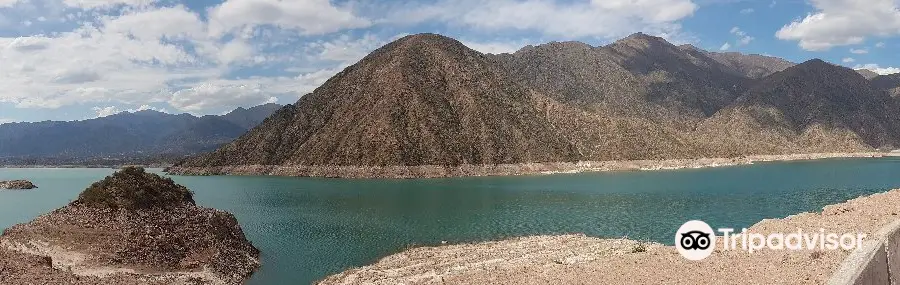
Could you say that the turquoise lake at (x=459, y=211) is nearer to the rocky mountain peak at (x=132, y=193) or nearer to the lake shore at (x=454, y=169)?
the rocky mountain peak at (x=132, y=193)

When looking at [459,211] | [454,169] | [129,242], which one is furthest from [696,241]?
[454,169]

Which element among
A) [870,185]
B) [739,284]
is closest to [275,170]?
[870,185]

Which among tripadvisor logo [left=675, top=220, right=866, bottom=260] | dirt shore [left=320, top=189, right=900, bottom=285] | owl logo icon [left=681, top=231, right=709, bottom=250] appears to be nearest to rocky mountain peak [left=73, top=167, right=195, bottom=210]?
dirt shore [left=320, top=189, right=900, bottom=285]

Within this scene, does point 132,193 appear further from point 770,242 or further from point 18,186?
point 18,186

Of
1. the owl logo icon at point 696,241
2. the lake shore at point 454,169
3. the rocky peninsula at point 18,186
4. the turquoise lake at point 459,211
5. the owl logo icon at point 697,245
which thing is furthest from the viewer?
the lake shore at point 454,169

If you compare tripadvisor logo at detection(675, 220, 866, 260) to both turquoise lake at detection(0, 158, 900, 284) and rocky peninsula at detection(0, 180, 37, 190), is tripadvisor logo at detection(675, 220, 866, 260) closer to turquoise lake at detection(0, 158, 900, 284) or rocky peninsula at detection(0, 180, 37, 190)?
turquoise lake at detection(0, 158, 900, 284)

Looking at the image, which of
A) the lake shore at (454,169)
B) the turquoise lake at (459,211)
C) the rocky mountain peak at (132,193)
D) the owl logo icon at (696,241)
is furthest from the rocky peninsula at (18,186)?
the owl logo icon at (696,241)
